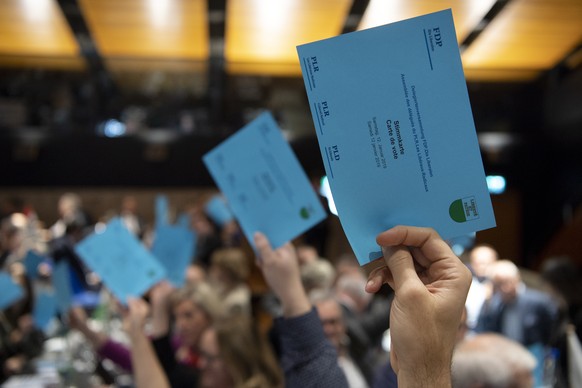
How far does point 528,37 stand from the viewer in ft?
21.2

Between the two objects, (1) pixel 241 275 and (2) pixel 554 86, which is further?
(2) pixel 554 86

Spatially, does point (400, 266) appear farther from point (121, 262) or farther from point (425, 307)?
point (121, 262)

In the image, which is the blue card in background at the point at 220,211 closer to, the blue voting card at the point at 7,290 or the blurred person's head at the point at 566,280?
the blurred person's head at the point at 566,280

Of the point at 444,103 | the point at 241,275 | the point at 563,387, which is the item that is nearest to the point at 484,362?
the point at 563,387

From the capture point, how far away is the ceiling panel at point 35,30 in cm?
820

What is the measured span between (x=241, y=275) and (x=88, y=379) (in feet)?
5.84

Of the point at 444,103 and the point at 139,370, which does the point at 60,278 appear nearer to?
the point at 139,370

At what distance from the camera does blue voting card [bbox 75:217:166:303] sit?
253cm

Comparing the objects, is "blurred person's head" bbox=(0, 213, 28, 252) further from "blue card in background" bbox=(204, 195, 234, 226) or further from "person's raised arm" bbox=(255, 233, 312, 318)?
"person's raised arm" bbox=(255, 233, 312, 318)

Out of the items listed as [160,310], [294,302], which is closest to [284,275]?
[294,302]

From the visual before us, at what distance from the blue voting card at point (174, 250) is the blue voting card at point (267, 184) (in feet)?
3.81

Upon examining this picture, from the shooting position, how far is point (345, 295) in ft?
14.3

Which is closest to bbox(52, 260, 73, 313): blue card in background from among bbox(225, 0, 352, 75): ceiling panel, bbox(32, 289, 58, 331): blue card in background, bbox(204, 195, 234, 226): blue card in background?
bbox(32, 289, 58, 331): blue card in background

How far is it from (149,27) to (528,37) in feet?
15.7
